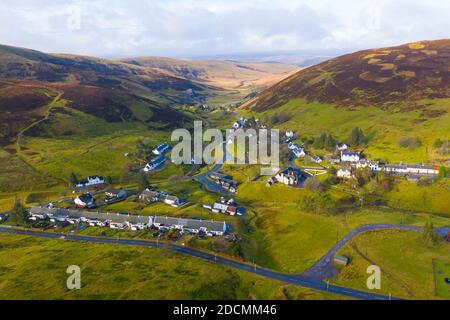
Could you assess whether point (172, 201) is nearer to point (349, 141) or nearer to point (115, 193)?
point (115, 193)

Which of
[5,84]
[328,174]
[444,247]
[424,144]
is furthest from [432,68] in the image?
[5,84]

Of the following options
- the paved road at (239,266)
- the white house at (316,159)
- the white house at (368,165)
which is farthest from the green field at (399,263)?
the white house at (316,159)

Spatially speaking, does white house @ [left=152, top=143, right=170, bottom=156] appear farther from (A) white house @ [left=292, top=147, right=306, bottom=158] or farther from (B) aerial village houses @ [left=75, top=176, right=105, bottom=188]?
(A) white house @ [left=292, top=147, right=306, bottom=158]

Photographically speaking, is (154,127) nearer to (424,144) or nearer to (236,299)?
(424,144)

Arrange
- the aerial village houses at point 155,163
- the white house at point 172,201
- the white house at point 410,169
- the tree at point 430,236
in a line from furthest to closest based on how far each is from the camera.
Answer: the aerial village houses at point 155,163 → the white house at point 410,169 → the white house at point 172,201 → the tree at point 430,236

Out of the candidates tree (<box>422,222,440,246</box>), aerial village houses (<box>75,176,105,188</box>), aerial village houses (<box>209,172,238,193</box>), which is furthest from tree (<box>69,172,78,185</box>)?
tree (<box>422,222,440,246</box>)

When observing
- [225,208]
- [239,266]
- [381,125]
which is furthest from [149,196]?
[381,125]

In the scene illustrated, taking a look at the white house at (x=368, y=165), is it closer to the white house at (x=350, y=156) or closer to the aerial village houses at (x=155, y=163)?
the white house at (x=350, y=156)
